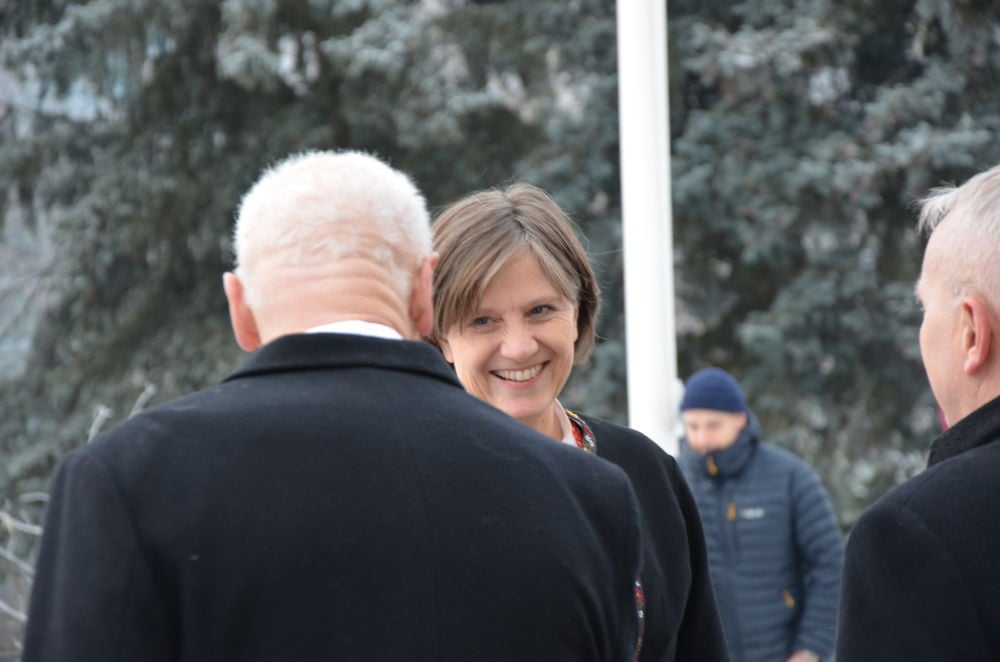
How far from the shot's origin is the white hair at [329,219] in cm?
175

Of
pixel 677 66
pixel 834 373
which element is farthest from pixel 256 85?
pixel 834 373

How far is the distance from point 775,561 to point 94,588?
4069 millimetres

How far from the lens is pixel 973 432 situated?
6.32ft

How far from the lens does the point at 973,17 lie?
9055mm

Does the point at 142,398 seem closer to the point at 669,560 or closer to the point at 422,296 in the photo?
the point at 669,560

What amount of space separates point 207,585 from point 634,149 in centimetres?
449

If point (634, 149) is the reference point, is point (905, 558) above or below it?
below

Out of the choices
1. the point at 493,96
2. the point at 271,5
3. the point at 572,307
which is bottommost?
the point at 572,307

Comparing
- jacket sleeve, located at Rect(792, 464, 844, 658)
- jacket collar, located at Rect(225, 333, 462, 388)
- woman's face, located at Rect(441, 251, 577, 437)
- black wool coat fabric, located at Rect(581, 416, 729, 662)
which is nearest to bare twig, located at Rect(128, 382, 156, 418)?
jacket sleeve, located at Rect(792, 464, 844, 658)

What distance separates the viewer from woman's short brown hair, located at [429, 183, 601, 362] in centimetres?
270

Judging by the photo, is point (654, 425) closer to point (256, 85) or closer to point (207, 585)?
point (207, 585)

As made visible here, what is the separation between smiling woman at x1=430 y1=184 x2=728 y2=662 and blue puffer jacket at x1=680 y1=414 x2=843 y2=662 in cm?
271

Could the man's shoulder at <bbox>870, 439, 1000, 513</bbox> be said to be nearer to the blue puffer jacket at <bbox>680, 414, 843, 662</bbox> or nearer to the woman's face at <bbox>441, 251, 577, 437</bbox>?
the woman's face at <bbox>441, 251, 577, 437</bbox>

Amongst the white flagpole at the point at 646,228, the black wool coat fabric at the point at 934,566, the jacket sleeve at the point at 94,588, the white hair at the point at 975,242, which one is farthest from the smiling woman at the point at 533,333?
the white flagpole at the point at 646,228
